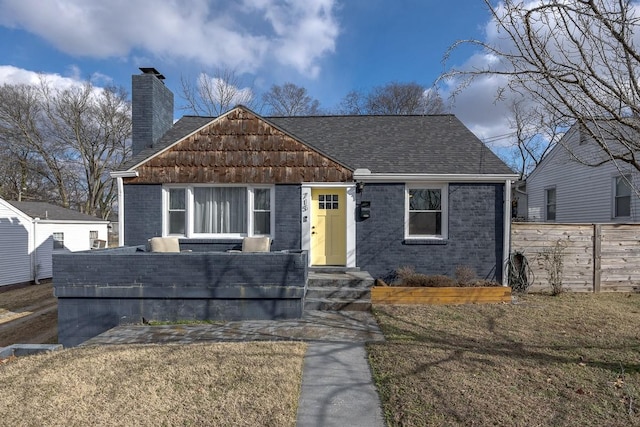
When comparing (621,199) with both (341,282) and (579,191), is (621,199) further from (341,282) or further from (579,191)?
(341,282)

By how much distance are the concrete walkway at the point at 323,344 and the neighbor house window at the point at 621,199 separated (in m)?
11.5

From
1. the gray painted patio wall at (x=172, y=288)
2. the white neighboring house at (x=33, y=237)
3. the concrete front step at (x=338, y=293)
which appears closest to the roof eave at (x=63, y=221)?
the white neighboring house at (x=33, y=237)

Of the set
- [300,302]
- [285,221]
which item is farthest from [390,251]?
[300,302]

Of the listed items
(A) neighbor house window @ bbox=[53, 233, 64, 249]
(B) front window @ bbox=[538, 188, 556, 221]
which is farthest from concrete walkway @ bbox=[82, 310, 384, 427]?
(A) neighbor house window @ bbox=[53, 233, 64, 249]

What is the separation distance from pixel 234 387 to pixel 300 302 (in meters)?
3.02

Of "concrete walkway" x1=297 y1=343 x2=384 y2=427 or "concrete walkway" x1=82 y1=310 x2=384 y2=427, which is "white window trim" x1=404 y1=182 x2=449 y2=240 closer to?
"concrete walkway" x1=82 y1=310 x2=384 y2=427

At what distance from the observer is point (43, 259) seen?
56.6ft

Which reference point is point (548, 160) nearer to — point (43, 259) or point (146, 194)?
point (146, 194)

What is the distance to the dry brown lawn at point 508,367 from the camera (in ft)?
11.1

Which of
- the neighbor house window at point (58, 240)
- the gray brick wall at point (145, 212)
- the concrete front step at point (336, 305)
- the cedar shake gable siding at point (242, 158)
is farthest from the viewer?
the neighbor house window at point (58, 240)

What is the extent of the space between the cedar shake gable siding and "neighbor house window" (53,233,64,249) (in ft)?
40.9

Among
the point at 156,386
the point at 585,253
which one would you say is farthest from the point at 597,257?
the point at 156,386

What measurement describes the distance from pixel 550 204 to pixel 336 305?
14.5 m

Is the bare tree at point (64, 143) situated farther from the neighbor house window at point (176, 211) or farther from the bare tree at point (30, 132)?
the neighbor house window at point (176, 211)
